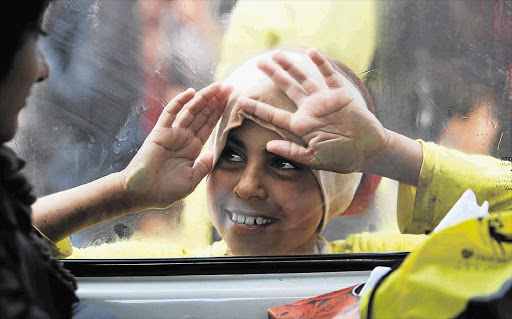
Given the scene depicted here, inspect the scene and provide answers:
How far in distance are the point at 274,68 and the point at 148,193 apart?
1.74ft

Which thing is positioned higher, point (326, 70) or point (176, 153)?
point (326, 70)

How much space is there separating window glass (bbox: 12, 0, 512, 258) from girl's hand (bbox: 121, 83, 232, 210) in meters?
0.03

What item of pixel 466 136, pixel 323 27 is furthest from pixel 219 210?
pixel 466 136

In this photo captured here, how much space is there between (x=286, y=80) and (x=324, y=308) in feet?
2.10

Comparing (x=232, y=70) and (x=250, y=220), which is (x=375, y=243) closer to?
(x=250, y=220)

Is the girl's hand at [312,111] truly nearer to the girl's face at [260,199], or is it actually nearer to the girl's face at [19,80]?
the girl's face at [260,199]

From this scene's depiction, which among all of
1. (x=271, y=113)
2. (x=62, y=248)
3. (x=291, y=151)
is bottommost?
(x=62, y=248)

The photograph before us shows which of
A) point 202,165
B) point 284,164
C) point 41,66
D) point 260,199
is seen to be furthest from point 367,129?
point 41,66

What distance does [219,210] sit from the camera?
142cm

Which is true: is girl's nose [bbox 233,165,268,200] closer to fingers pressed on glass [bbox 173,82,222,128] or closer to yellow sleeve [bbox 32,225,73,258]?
fingers pressed on glass [bbox 173,82,222,128]

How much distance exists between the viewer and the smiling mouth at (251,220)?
141cm

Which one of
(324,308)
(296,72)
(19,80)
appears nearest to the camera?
(19,80)

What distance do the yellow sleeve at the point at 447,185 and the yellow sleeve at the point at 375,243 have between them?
0.18ft

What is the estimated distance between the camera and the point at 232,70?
1360 mm
